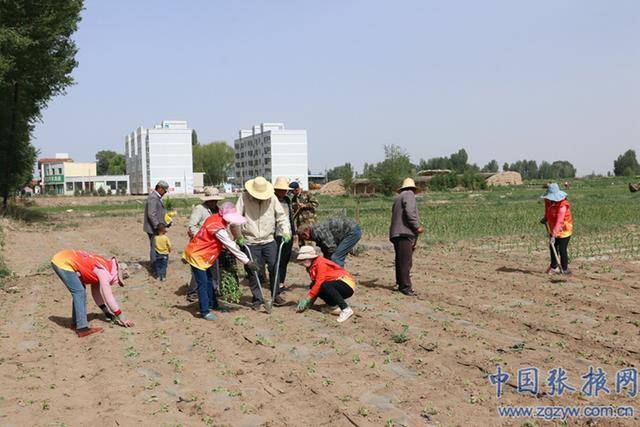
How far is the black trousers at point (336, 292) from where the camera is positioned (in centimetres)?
728

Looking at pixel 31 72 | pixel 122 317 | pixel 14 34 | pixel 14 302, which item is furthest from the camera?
pixel 31 72

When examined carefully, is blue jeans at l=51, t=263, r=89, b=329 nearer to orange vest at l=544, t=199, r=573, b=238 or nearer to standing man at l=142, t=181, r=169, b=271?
standing man at l=142, t=181, r=169, b=271

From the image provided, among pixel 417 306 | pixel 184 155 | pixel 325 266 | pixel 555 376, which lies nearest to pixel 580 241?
pixel 417 306

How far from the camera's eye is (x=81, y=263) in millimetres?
6980

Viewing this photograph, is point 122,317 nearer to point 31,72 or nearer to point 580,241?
point 580,241

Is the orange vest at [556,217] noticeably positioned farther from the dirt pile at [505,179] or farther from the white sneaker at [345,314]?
the dirt pile at [505,179]

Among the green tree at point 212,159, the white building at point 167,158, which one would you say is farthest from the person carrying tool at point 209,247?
the green tree at point 212,159

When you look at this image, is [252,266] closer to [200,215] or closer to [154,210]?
[200,215]

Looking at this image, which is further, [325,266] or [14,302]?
[14,302]

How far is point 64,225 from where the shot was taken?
2778cm

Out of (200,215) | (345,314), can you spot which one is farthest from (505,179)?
(345,314)

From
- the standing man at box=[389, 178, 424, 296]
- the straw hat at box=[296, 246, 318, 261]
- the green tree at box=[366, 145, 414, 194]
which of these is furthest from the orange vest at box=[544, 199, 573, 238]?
the green tree at box=[366, 145, 414, 194]

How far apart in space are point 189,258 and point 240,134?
11643 cm

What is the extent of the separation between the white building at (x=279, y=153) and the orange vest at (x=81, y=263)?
90952 millimetres
